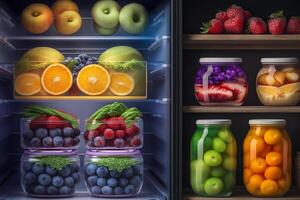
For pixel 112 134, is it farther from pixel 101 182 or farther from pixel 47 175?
pixel 47 175

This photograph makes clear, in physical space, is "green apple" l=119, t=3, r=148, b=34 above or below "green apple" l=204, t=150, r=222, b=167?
above

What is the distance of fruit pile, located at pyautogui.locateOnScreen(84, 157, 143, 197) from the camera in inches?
89.5

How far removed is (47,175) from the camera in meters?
2.27

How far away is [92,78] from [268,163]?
76 cm

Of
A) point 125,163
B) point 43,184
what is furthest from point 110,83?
point 43,184

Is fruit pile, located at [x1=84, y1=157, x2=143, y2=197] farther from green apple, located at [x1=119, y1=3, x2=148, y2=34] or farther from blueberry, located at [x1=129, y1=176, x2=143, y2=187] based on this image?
green apple, located at [x1=119, y1=3, x2=148, y2=34]

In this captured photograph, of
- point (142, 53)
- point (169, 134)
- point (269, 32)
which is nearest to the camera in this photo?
point (169, 134)

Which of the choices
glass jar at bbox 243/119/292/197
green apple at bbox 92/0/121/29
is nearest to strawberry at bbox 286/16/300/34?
glass jar at bbox 243/119/292/197

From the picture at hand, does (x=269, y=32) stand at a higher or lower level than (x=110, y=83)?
higher

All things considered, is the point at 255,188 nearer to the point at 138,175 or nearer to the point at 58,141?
the point at 138,175

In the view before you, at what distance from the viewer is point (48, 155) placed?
2.28m

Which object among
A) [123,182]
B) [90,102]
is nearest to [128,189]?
[123,182]

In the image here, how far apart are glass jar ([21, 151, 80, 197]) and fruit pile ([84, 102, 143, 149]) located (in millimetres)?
132

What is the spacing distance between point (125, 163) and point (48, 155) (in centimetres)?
30
